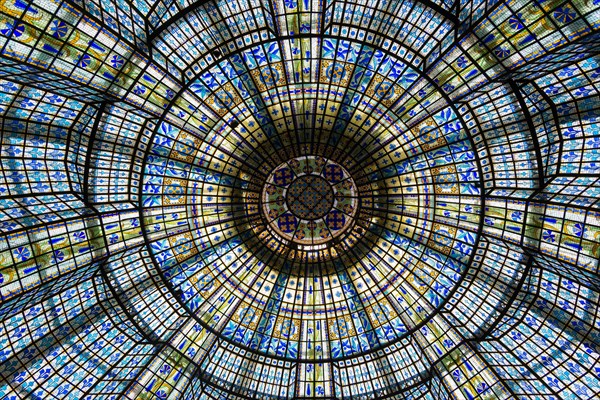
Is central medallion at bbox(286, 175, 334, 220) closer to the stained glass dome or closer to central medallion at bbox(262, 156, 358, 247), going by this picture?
central medallion at bbox(262, 156, 358, 247)

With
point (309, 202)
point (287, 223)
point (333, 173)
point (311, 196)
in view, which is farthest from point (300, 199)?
point (333, 173)

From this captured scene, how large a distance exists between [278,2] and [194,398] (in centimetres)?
3112

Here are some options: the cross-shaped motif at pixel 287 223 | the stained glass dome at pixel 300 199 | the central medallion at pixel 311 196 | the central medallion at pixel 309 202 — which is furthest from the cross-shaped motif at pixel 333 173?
the cross-shaped motif at pixel 287 223

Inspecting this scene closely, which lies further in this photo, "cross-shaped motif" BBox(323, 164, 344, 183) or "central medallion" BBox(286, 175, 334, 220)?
"central medallion" BBox(286, 175, 334, 220)

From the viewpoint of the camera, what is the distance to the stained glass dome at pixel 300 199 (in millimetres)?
20547

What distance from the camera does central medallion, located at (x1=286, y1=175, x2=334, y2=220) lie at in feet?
111

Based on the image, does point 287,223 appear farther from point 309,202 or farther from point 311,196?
point 311,196

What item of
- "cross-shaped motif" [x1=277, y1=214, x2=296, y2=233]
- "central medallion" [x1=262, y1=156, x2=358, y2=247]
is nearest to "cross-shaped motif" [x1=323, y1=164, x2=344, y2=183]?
"central medallion" [x1=262, y1=156, x2=358, y2=247]

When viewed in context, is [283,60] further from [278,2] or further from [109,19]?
[109,19]

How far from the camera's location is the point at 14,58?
1742 centimetres

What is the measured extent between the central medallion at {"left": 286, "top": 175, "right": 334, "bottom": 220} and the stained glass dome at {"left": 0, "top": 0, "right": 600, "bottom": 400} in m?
0.22

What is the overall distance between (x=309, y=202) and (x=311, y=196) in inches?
24.9

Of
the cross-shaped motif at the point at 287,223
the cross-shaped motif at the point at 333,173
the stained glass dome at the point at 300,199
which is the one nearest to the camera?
the stained glass dome at the point at 300,199

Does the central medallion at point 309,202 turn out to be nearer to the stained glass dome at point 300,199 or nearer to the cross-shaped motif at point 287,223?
the cross-shaped motif at point 287,223
